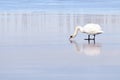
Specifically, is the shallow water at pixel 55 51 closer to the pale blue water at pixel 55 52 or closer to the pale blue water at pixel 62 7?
the pale blue water at pixel 55 52

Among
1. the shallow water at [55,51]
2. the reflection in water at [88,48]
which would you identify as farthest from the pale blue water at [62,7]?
the reflection in water at [88,48]

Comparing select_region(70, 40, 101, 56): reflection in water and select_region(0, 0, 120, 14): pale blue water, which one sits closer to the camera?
select_region(70, 40, 101, 56): reflection in water

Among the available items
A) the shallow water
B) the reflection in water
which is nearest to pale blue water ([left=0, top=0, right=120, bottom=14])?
the shallow water

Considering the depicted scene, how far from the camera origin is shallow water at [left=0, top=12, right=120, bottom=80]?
33.6 ft

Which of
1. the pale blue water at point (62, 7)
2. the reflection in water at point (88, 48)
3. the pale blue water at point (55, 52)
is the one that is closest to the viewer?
the pale blue water at point (55, 52)

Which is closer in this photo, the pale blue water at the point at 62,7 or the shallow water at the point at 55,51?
the shallow water at the point at 55,51

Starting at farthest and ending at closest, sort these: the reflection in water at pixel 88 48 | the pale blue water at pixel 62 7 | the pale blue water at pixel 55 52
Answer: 1. the pale blue water at pixel 62 7
2. the reflection in water at pixel 88 48
3. the pale blue water at pixel 55 52

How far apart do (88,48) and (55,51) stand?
1.01m

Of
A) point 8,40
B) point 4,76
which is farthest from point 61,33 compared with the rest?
point 4,76

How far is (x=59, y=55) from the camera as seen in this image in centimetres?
1247

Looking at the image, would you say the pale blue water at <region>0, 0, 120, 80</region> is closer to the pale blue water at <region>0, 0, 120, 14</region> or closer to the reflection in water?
the reflection in water

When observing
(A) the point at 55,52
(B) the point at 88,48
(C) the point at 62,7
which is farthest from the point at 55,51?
(C) the point at 62,7

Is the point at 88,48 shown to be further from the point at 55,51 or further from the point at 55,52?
the point at 55,52

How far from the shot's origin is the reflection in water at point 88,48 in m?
12.8
